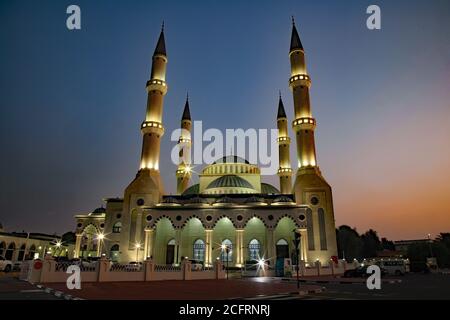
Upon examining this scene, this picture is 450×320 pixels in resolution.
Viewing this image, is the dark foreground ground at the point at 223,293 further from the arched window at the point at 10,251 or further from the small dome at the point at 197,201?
the arched window at the point at 10,251

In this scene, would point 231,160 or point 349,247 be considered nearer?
point 231,160

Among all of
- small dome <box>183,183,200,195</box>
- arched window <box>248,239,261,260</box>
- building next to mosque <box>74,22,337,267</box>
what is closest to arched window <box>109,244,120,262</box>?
building next to mosque <box>74,22,337,267</box>

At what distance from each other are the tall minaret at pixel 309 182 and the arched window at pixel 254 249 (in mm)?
7532

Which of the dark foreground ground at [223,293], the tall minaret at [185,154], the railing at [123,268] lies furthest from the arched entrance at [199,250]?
the dark foreground ground at [223,293]

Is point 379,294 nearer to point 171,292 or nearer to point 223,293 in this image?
point 223,293

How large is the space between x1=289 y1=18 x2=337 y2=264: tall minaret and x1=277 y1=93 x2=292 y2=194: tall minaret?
11115 mm

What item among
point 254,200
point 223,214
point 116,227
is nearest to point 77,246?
point 116,227

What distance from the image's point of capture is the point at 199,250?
4291cm

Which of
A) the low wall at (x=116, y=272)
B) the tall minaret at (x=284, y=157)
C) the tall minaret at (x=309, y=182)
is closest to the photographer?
the low wall at (x=116, y=272)

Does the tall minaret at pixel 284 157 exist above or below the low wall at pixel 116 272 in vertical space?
above

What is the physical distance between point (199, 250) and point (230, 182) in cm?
1194

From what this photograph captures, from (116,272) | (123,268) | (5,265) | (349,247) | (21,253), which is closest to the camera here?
(116,272)

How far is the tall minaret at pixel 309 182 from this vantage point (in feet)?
124
